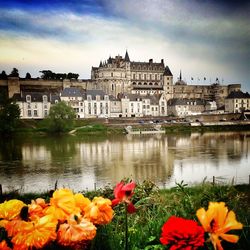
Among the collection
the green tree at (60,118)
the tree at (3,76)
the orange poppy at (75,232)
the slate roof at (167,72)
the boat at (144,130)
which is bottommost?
the boat at (144,130)

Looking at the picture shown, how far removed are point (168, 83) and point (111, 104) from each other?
2432 centimetres

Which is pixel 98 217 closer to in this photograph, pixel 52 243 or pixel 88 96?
pixel 52 243

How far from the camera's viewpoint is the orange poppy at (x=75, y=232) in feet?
3.91

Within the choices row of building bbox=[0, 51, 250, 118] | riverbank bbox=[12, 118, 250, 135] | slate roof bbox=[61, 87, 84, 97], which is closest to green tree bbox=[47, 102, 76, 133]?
riverbank bbox=[12, 118, 250, 135]

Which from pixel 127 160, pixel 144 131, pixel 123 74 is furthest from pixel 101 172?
pixel 123 74

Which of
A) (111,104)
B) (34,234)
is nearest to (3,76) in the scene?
(111,104)

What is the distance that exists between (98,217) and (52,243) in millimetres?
209

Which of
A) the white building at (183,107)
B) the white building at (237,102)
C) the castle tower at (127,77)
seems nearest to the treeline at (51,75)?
the castle tower at (127,77)

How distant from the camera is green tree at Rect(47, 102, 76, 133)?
1618 inches

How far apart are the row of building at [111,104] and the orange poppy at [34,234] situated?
53068mm

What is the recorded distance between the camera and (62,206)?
1.32 meters

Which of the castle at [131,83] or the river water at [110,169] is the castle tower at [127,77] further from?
the river water at [110,169]

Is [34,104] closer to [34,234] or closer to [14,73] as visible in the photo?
[14,73]

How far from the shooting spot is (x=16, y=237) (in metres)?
Answer: 1.19
